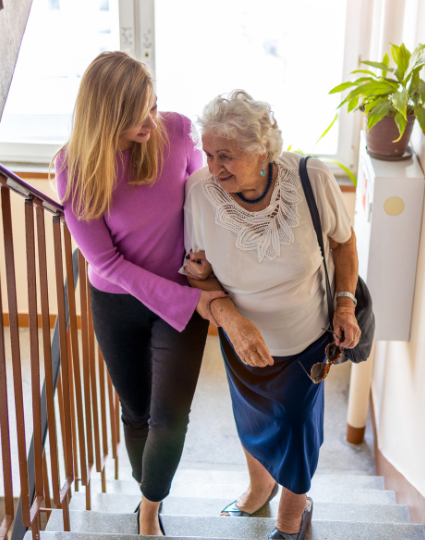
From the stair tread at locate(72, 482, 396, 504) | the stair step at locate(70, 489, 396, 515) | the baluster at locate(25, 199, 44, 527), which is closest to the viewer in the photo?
the baluster at locate(25, 199, 44, 527)

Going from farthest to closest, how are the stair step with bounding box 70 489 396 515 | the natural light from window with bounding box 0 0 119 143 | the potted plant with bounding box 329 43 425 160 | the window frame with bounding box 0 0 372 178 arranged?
the natural light from window with bounding box 0 0 119 143 < the window frame with bounding box 0 0 372 178 < the stair step with bounding box 70 489 396 515 < the potted plant with bounding box 329 43 425 160

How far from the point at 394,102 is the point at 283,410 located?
3.66 ft

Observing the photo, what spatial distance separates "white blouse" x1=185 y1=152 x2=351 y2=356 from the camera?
156 centimetres

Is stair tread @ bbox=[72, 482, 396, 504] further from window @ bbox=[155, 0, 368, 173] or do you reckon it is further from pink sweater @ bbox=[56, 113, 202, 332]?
window @ bbox=[155, 0, 368, 173]

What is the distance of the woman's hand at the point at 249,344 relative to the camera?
59.4 inches

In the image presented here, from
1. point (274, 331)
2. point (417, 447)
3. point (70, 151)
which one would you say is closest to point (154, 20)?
point (70, 151)

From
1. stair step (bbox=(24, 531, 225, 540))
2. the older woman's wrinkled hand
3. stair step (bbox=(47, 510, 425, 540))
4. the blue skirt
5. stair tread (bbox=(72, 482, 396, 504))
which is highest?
the older woman's wrinkled hand

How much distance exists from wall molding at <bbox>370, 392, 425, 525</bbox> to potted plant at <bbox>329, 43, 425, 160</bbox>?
4.20 ft

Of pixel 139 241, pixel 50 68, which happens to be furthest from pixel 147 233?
pixel 50 68

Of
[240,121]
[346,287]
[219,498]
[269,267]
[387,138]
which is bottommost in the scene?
[219,498]

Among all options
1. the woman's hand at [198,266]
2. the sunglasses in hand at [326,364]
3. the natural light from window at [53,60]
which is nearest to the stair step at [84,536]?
the sunglasses in hand at [326,364]

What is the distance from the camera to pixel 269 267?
1.57m

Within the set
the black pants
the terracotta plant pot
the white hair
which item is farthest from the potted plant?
the black pants

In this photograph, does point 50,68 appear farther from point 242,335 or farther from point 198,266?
point 242,335
